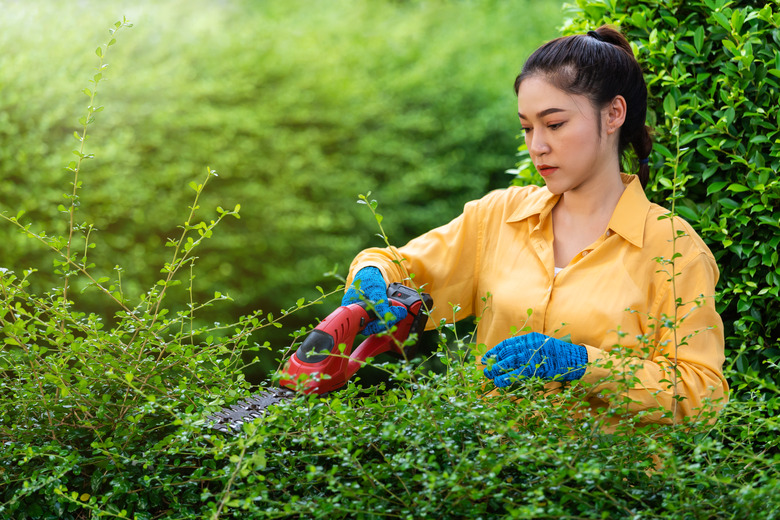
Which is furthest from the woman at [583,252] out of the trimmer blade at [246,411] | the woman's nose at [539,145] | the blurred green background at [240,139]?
the blurred green background at [240,139]

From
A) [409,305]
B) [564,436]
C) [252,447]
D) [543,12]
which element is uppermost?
[543,12]

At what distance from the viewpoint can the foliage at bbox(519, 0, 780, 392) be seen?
252cm

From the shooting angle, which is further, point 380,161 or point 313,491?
point 380,161

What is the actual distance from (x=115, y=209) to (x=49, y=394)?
3.20 m

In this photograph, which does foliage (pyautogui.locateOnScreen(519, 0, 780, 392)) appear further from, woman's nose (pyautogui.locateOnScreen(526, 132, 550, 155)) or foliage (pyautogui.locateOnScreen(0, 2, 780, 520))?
foliage (pyautogui.locateOnScreen(0, 2, 780, 520))

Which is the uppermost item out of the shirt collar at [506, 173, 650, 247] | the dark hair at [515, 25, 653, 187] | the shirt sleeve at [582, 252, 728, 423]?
the dark hair at [515, 25, 653, 187]

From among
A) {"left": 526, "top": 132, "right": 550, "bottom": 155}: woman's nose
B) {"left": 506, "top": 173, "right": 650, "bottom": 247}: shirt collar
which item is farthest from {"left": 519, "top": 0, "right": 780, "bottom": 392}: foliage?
{"left": 526, "top": 132, "right": 550, "bottom": 155}: woman's nose

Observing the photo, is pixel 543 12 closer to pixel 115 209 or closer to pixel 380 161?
pixel 380 161

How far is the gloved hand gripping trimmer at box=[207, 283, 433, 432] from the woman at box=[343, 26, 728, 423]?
2.5 inches

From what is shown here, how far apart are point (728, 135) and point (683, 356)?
0.91 m

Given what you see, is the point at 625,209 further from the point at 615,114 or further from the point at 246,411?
the point at 246,411

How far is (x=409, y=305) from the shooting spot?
2027mm

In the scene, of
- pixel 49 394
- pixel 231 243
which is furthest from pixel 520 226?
pixel 231 243

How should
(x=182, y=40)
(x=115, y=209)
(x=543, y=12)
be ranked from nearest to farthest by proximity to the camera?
(x=115, y=209) → (x=182, y=40) → (x=543, y=12)
